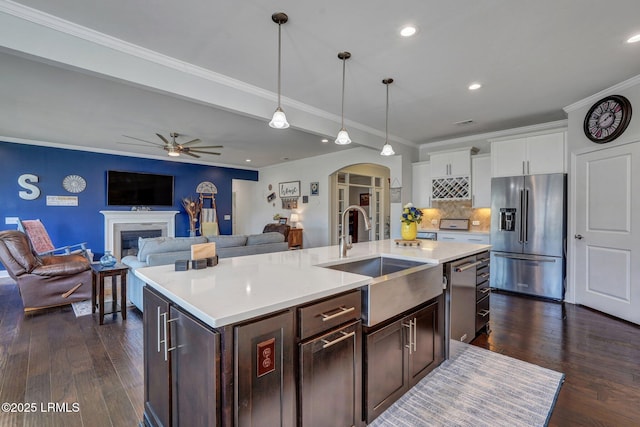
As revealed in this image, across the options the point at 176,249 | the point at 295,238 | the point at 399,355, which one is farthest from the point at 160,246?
the point at 295,238

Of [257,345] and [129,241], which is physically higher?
[257,345]

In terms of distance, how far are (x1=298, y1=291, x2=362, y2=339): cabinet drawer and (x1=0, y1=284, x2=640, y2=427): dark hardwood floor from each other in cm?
140

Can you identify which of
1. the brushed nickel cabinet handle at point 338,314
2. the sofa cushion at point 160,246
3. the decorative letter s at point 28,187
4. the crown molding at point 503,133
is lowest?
the brushed nickel cabinet handle at point 338,314

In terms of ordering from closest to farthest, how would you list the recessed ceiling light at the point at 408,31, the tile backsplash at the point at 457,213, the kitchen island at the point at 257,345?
the kitchen island at the point at 257,345 → the recessed ceiling light at the point at 408,31 → the tile backsplash at the point at 457,213

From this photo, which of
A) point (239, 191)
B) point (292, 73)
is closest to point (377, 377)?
point (292, 73)

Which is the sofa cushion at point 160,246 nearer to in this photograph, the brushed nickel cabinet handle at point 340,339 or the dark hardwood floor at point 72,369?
the dark hardwood floor at point 72,369

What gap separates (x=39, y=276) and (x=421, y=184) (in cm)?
616

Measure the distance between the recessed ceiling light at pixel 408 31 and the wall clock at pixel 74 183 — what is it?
713cm

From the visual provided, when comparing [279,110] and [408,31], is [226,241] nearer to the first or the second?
[279,110]

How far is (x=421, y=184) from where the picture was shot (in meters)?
5.80

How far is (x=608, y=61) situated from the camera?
2.79 m

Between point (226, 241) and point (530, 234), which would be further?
point (530, 234)

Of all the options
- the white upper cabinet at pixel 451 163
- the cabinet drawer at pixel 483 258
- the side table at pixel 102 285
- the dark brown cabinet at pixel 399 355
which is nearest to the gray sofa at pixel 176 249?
the side table at pixel 102 285

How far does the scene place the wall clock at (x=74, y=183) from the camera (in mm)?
6105
